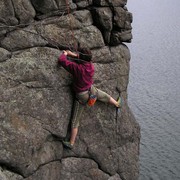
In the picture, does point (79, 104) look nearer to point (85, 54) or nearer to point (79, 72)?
point (79, 72)

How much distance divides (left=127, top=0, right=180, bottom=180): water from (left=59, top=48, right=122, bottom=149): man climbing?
13.1 meters

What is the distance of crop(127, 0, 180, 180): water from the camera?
1082 inches

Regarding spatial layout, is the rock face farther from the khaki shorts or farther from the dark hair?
the dark hair

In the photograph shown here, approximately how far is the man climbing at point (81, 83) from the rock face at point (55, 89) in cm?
31

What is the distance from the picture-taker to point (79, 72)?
12734 mm

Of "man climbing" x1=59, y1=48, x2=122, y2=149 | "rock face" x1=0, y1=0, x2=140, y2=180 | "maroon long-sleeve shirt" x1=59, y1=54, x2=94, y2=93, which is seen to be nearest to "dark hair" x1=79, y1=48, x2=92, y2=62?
"man climbing" x1=59, y1=48, x2=122, y2=149

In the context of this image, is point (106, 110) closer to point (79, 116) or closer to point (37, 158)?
point (79, 116)

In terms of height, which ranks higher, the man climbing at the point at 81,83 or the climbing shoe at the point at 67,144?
the man climbing at the point at 81,83

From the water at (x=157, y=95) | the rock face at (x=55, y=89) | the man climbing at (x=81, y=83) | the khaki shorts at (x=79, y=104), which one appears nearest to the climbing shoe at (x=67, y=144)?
the man climbing at (x=81, y=83)

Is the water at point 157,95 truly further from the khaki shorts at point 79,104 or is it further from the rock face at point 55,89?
the khaki shorts at point 79,104

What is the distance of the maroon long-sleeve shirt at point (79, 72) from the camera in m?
12.6

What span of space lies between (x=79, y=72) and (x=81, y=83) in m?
0.48

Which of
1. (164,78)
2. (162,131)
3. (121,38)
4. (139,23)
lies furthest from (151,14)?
(121,38)

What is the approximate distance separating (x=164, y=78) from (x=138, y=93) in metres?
5.07
